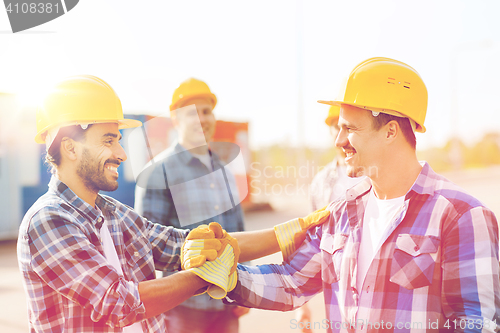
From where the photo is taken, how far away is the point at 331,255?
7.45 feet

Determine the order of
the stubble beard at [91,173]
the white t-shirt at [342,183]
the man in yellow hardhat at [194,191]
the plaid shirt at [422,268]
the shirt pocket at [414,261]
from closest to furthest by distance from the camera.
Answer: the plaid shirt at [422,268] → the shirt pocket at [414,261] → the stubble beard at [91,173] → the man in yellow hardhat at [194,191] → the white t-shirt at [342,183]

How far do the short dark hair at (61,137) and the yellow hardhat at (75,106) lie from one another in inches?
1.0

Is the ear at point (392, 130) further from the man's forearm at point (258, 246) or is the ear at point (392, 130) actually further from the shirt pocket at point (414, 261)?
the man's forearm at point (258, 246)

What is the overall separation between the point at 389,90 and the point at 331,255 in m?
0.97

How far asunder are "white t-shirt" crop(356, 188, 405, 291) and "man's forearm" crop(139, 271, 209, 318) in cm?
87

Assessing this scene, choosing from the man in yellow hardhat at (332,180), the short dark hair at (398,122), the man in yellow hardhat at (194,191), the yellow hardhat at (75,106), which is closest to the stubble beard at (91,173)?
the yellow hardhat at (75,106)

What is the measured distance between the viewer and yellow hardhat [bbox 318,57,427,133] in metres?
2.03

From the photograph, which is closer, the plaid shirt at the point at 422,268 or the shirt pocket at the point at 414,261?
the plaid shirt at the point at 422,268

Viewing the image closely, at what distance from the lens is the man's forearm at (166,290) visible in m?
1.89

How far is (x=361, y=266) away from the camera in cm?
207

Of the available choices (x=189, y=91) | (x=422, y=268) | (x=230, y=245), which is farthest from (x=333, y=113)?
(x=422, y=268)

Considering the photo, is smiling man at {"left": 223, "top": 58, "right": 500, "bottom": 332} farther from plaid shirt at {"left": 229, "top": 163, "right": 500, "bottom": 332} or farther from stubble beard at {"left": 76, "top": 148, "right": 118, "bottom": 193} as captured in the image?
stubble beard at {"left": 76, "top": 148, "right": 118, "bottom": 193}

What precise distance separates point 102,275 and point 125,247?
1.50 feet

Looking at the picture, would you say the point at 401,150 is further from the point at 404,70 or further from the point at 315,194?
the point at 315,194
